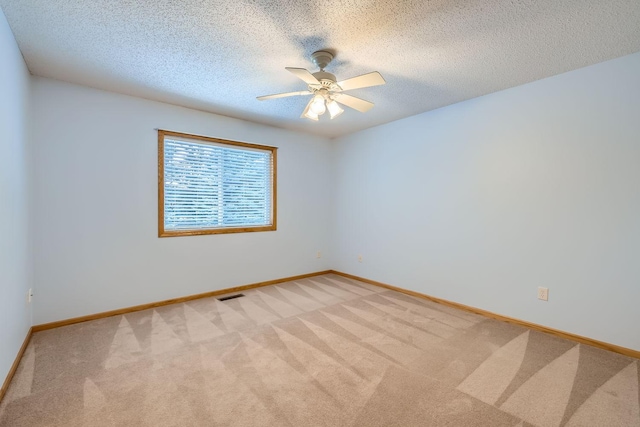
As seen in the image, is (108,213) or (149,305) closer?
(108,213)

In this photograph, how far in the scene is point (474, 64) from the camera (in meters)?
2.52

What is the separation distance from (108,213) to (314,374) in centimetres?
279

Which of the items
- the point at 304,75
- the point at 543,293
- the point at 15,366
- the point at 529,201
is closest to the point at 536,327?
the point at 543,293

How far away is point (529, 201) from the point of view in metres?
2.89

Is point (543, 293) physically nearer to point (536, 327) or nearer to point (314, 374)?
point (536, 327)

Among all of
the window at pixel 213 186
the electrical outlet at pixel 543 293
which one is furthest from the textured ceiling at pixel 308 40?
the electrical outlet at pixel 543 293

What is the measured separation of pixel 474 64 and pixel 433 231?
6.46ft

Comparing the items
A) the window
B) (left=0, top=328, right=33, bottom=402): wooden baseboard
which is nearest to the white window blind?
the window

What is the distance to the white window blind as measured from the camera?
3.60m

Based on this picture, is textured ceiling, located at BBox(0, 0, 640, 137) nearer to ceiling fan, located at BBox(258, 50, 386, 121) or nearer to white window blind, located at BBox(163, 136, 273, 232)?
ceiling fan, located at BBox(258, 50, 386, 121)

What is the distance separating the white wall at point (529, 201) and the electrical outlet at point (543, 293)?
1.6 inches

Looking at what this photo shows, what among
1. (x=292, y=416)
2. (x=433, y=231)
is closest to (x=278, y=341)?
(x=292, y=416)

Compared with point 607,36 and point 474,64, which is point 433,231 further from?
point 607,36

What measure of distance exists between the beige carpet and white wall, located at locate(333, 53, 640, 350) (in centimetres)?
41
